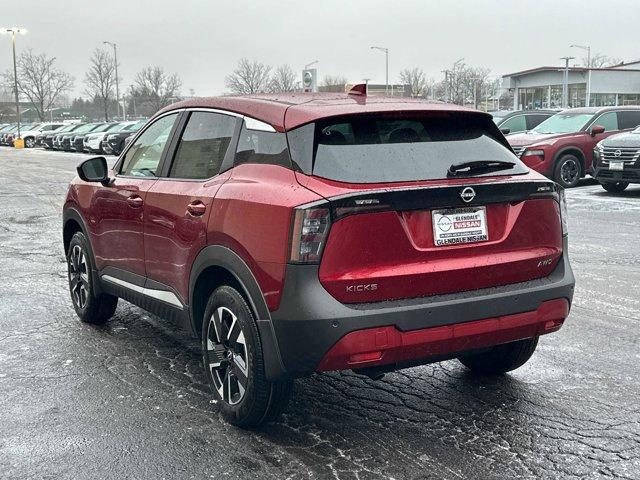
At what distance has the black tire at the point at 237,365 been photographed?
12.6ft

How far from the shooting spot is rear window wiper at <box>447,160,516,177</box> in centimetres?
391

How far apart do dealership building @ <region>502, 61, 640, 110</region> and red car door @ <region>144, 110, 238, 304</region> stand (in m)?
60.8

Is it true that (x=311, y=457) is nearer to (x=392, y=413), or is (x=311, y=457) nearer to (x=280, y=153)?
(x=392, y=413)

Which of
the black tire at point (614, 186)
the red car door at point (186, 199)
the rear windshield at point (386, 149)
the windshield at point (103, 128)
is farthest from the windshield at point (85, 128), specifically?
the rear windshield at point (386, 149)

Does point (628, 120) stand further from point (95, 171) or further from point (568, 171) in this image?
point (95, 171)

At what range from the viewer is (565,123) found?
59.1ft

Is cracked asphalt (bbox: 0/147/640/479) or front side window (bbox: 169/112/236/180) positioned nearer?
cracked asphalt (bbox: 0/147/640/479)

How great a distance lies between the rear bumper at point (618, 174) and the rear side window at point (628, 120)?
283 cm

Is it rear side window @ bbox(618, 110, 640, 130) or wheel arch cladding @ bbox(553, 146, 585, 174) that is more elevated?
rear side window @ bbox(618, 110, 640, 130)

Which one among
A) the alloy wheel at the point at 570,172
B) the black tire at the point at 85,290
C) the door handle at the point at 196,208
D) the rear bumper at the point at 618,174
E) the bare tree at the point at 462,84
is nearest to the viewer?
the door handle at the point at 196,208

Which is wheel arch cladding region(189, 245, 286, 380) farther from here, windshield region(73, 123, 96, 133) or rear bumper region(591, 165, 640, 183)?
windshield region(73, 123, 96, 133)

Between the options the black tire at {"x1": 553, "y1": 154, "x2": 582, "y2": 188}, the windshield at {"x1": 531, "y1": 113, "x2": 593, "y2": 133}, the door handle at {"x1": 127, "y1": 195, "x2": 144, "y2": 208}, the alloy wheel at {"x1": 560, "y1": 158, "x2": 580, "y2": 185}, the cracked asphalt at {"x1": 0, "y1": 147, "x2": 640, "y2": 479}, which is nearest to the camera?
the cracked asphalt at {"x1": 0, "y1": 147, "x2": 640, "y2": 479}

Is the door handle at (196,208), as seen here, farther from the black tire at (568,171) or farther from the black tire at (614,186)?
the black tire at (568,171)

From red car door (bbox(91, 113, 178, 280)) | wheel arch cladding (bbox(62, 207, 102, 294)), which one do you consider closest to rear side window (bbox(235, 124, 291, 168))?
red car door (bbox(91, 113, 178, 280))
